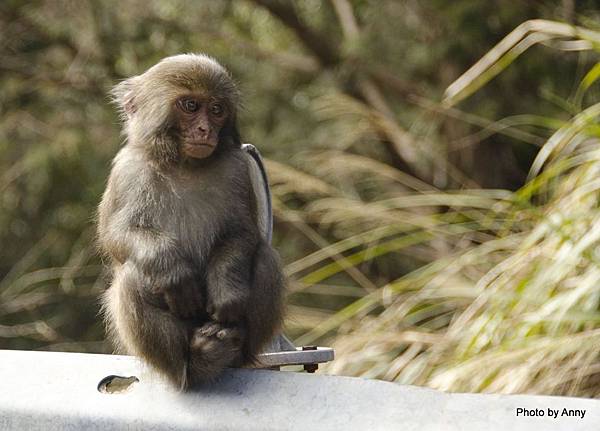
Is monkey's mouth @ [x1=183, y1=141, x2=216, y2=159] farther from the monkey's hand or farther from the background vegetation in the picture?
the background vegetation

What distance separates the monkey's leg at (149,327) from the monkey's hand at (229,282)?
12 centimetres

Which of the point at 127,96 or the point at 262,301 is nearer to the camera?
the point at 262,301

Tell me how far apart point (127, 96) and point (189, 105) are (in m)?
0.34

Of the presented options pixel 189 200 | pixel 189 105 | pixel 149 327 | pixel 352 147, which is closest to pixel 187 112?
pixel 189 105

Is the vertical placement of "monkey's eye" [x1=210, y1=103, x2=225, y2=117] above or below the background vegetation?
above

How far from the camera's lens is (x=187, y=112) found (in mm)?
3189

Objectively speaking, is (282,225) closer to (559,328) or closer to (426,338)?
(426,338)

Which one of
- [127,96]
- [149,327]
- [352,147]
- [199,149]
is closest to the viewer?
[149,327]

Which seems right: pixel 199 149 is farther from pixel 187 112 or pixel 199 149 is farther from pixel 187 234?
pixel 187 234

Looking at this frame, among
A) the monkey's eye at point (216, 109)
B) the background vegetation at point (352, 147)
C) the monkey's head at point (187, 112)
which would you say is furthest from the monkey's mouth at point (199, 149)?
the background vegetation at point (352, 147)

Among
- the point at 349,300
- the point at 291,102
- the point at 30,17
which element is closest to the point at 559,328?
the point at 349,300

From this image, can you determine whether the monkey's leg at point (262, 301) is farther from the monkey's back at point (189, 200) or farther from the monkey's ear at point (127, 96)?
the monkey's ear at point (127, 96)

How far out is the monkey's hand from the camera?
9.93ft

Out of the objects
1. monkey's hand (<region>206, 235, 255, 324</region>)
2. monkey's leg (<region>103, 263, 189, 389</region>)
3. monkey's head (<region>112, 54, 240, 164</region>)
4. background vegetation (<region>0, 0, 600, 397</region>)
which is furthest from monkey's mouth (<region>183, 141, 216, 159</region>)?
background vegetation (<region>0, 0, 600, 397</region>)
